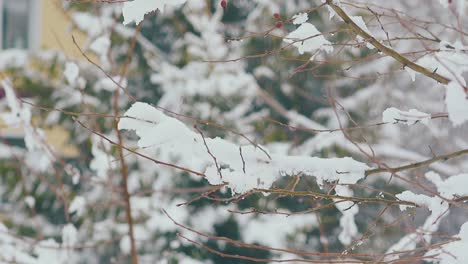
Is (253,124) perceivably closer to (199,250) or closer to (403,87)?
(199,250)

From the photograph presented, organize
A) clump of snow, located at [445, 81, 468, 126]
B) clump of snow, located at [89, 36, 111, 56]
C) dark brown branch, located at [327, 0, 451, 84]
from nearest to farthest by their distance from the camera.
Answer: clump of snow, located at [445, 81, 468, 126], dark brown branch, located at [327, 0, 451, 84], clump of snow, located at [89, 36, 111, 56]

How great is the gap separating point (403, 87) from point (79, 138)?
7908mm

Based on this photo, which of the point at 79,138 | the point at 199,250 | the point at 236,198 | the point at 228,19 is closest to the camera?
the point at 236,198

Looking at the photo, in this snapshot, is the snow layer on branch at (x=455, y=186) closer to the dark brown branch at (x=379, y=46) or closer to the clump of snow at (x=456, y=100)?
the dark brown branch at (x=379, y=46)

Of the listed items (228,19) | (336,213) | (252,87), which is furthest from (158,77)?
(336,213)

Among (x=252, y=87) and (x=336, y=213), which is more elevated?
(x=252, y=87)

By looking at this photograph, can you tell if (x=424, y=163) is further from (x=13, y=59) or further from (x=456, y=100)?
(x=13, y=59)

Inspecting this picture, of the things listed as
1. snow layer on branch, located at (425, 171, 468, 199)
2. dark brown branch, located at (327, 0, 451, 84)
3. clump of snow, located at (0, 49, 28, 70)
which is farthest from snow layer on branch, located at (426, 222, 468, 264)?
clump of snow, located at (0, 49, 28, 70)

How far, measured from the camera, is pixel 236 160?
7.14 feet

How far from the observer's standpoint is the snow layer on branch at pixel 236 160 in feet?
6.99

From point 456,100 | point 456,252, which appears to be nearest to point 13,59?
point 456,252

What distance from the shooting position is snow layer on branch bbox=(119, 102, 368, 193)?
83.9 inches

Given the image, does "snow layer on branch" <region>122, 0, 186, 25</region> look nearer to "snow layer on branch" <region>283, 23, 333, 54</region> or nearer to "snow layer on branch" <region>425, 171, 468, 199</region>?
"snow layer on branch" <region>283, 23, 333, 54</region>

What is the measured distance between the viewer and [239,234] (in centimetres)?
738
